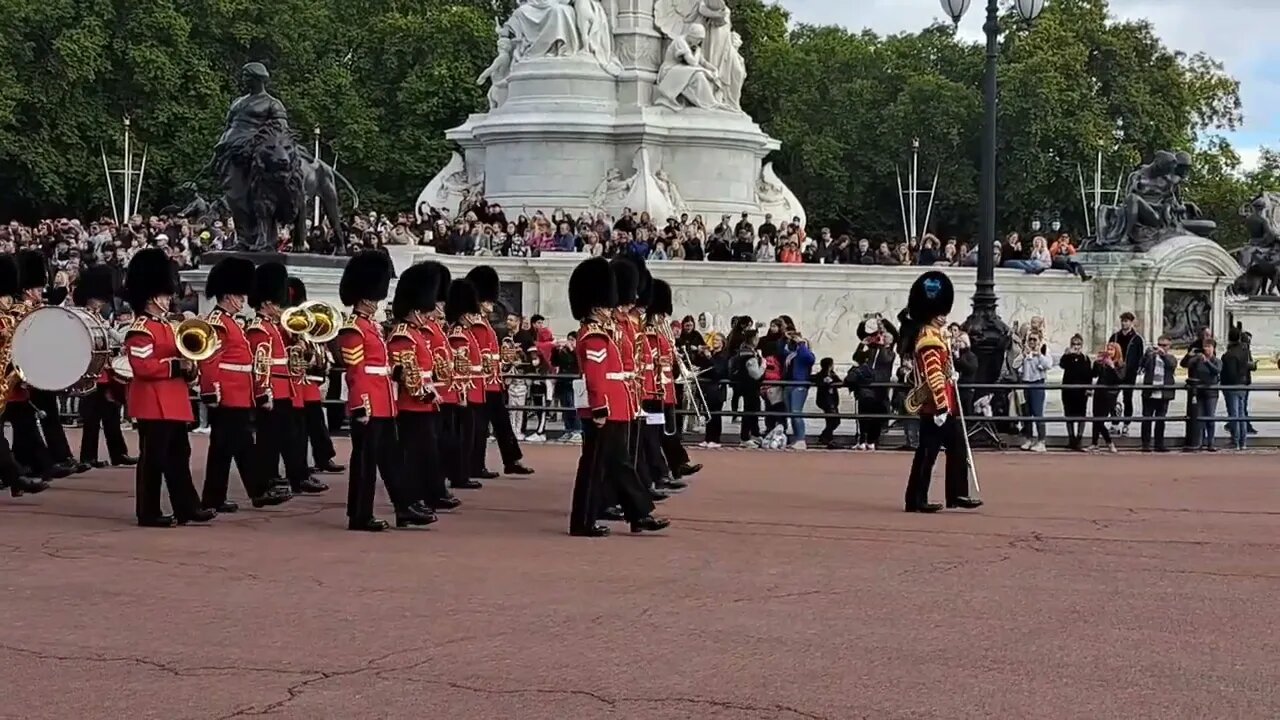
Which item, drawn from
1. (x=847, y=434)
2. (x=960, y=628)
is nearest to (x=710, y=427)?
(x=847, y=434)

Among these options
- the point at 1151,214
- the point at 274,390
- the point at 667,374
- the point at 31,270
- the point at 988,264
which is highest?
the point at 1151,214

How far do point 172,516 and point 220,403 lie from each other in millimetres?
1233

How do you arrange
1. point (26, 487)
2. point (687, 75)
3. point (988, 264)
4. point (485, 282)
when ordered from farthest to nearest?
point (687, 75), point (988, 264), point (485, 282), point (26, 487)

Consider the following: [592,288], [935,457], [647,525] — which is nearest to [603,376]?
[592,288]

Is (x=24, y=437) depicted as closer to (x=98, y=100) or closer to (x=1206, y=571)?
(x=1206, y=571)

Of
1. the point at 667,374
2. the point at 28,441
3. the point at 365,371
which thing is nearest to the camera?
the point at 365,371

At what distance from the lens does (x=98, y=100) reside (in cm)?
5547

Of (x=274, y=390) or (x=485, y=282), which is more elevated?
(x=485, y=282)

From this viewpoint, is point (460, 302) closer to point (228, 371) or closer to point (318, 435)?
point (318, 435)

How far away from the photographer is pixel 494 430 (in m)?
17.1

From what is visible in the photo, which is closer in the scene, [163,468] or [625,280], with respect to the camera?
[163,468]

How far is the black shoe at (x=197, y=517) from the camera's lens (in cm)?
1330

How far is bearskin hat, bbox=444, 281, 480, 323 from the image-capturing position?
618 inches

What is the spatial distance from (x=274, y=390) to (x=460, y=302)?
1.67 m
